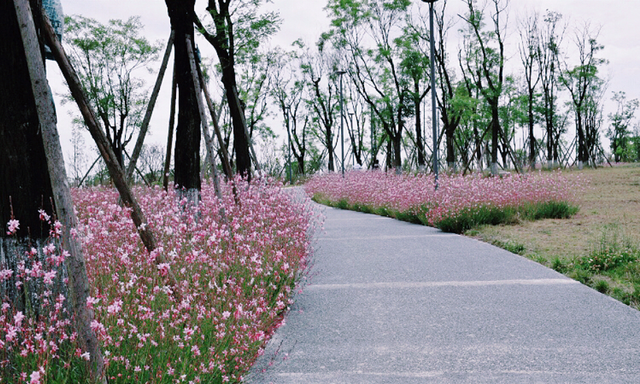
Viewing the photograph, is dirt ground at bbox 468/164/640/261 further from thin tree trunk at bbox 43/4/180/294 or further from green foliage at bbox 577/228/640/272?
thin tree trunk at bbox 43/4/180/294

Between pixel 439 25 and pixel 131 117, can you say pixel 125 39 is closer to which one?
pixel 131 117

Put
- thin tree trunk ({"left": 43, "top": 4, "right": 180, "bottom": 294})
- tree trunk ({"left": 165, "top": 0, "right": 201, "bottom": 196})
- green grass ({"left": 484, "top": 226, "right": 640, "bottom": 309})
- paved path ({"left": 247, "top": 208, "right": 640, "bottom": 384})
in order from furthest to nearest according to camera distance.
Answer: tree trunk ({"left": 165, "top": 0, "right": 201, "bottom": 196}), green grass ({"left": 484, "top": 226, "right": 640, "bottom": 309}), thin tree trunk ({"left": 43, "top": 4, "right": 180, "bottom": 294}), paved path ({"left": 247, "top": 208, "right": 640, "bottom": 384})

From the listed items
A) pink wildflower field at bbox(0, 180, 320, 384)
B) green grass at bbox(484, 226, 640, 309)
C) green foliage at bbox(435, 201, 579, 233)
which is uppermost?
pink wildflower field at bbox(0, 180, 320, 384)

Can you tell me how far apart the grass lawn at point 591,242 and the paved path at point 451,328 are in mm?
332

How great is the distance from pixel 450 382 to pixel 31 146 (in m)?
3.30

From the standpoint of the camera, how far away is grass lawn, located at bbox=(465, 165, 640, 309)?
20.9 feet

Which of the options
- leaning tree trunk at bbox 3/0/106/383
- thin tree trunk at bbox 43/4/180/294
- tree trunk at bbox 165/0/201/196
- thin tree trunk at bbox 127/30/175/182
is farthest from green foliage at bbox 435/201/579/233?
leaning tree trunk at bbox 3/0/106/383

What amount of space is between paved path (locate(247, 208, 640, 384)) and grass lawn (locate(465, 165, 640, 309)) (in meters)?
0.33

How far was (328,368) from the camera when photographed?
3.84 metres

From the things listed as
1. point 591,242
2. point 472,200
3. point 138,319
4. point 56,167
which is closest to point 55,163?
point 56,167

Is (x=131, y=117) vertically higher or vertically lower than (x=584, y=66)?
lower

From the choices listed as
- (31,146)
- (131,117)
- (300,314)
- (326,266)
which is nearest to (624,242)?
(326,266)

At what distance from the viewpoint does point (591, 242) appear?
342 inches

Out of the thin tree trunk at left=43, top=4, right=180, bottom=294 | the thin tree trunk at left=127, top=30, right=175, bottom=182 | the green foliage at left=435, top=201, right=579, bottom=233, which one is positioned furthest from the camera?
the green foliage at left=435, top=201, right=579, bottom=233
